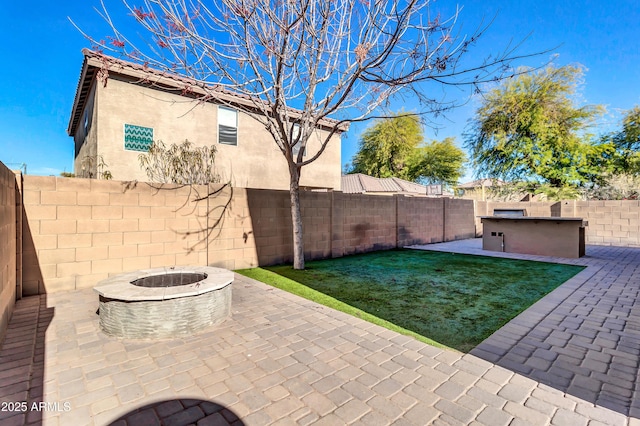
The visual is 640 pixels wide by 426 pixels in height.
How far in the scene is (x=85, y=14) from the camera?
489 cm

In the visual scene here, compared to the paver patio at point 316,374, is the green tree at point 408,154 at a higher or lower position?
higher

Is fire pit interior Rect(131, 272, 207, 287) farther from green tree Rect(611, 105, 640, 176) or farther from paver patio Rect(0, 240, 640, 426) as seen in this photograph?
green tree Rect(611, 105, 640, 176)

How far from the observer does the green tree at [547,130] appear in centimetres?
1773

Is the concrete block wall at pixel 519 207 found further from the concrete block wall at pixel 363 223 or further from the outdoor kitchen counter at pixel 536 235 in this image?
the concrete block wall at pixel 363 223

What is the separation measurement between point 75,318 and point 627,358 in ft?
19.3

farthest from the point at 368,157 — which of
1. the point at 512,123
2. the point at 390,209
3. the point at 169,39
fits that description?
the point at 169,39

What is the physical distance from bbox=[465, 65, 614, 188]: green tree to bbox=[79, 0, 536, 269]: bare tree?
16.4 meters

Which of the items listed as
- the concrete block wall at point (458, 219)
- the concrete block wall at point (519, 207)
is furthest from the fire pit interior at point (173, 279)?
the concrete block wall at point (519, 207)

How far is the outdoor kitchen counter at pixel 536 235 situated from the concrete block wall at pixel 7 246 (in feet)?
37.7

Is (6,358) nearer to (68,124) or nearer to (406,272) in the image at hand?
(406,272)

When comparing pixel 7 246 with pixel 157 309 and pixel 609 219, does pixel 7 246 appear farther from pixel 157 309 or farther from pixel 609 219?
pixel 609 219

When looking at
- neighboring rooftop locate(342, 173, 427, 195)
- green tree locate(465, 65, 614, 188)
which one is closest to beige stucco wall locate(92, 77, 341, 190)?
neighboring rooftop locate(342, 173, 427, 195)

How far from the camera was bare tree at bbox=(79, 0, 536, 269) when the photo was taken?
4.72 metres

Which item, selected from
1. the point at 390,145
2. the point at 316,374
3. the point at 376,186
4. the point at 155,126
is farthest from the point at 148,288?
the point at 390,145
